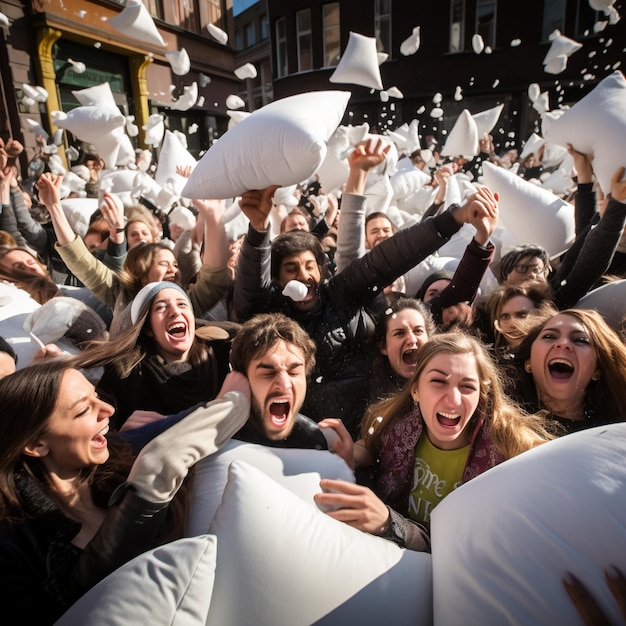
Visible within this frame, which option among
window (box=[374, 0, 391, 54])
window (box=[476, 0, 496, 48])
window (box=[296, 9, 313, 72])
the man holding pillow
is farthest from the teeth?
window (box=[296, 9, 313, 72])

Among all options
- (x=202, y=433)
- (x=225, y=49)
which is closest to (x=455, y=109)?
(x=225, y=49)

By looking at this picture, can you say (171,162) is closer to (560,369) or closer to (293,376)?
(293,376)

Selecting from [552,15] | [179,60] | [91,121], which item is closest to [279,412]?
[179,60]

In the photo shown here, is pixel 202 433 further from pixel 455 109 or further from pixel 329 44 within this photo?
pixel 329 44

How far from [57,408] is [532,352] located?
143 cm

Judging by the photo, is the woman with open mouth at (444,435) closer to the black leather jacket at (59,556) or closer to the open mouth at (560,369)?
the open mouth at (560,369)

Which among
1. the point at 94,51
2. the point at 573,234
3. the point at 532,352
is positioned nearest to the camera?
the point at 532,352

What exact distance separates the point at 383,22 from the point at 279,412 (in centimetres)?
1329

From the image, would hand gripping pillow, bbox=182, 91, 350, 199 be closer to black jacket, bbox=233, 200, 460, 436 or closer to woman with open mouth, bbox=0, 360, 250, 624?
black jacket, bbox=233, 200, 460, 436

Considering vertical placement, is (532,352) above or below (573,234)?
below

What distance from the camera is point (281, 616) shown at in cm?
79

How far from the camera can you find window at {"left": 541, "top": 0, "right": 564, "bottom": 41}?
10.1 m

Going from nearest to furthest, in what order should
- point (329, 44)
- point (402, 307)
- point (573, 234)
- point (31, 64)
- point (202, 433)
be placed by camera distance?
point (202, 433), point (402, 307), point (573, 234), point (31, 64), point (329, 44)

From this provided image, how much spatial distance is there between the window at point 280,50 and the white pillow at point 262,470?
48.6 feet
